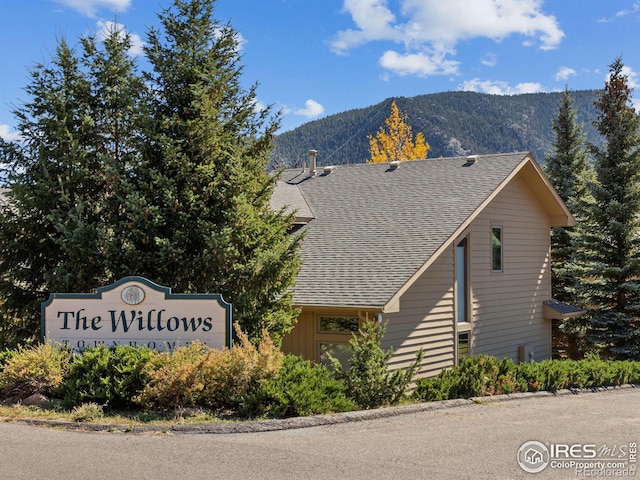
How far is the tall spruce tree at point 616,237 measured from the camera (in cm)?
2314

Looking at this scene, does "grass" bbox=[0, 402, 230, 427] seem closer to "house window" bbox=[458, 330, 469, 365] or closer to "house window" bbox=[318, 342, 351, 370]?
"house window" bbox=[318, 342, 351, 370]

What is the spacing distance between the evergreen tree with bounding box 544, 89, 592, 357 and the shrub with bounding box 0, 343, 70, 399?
19.3 meters

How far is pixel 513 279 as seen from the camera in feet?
68.8

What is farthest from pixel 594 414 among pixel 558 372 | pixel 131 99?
pixel 131 99

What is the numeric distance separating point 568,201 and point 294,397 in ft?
67.7

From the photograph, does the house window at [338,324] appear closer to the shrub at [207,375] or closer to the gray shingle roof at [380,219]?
the gray shingle roof at [380,219]

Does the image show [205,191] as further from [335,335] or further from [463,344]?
[463,344]

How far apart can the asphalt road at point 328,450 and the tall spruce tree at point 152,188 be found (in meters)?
4.09

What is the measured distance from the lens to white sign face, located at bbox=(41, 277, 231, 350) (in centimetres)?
1134

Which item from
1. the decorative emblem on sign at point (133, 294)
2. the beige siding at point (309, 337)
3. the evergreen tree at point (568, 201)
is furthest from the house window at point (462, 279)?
Answer: the decorative emblem on sign at point (133, 294)

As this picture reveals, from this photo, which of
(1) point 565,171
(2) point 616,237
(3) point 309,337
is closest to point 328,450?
(3) point 309,337

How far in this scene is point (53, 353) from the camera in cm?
1095

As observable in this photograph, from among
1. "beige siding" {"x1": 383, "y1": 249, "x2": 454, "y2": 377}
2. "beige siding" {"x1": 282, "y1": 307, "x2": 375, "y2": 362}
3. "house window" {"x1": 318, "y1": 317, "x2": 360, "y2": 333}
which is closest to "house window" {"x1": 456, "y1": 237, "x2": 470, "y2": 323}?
"beige siding" {"x1": 383, "y1": 249, "x2": 454, "y2": 377}

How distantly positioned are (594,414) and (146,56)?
36.7ft
